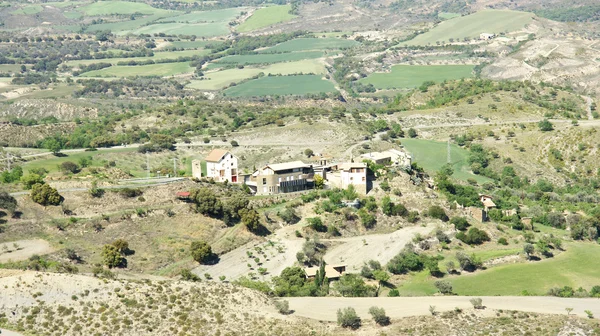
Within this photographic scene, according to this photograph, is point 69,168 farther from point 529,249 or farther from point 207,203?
point 529,249

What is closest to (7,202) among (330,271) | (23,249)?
(23,249)

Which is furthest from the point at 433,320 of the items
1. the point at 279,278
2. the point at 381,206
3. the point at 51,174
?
the point at 51,174

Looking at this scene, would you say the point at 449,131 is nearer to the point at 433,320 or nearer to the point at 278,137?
the point at 278,137

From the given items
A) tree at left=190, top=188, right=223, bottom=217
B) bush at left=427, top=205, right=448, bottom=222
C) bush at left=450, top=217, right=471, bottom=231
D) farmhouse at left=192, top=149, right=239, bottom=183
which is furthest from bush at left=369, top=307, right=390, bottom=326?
farmhouse at left=192, top=149, right=239, bottom=183

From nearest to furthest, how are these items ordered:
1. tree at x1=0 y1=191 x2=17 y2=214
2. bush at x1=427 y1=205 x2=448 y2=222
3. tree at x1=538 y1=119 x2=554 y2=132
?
tree at x1=0 y1=191 x2=17 y2=214 → bush at x1=427 y1=205 x2=448 y2=222 → tree at x1=538 y1=119 x2=554 y2=132

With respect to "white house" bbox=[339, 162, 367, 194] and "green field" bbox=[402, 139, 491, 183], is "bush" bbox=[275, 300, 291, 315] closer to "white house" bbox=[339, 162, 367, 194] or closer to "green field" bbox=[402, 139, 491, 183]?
"white house" bbox=[339, 162, 367, 194]
